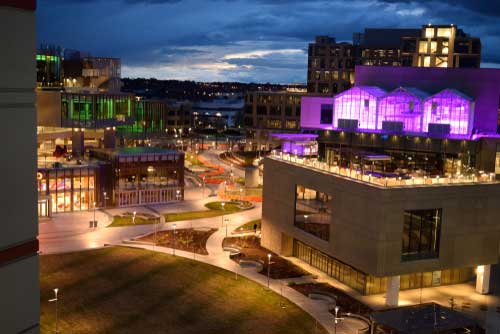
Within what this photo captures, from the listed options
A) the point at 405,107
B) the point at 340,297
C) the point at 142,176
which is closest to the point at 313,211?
the point at 340,297

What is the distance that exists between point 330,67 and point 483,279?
106m

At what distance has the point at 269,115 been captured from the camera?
141000mm

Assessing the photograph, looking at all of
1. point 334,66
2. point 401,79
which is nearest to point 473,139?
point 401,79

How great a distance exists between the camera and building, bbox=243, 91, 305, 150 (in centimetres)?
13738

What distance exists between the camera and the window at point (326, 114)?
236 feet

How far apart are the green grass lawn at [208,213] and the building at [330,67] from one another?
248 feet

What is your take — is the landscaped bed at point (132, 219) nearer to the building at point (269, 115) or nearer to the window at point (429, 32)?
the building at point (269, 115)

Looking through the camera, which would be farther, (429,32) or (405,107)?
(429,32)

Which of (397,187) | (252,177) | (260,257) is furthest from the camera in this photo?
(252,177)

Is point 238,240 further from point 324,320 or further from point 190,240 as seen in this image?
point 324,320

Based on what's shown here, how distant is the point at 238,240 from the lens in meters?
58.4

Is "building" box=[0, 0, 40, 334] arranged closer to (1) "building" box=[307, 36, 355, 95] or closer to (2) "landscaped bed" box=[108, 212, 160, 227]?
(2) "landscaped bed" box=[108, 212, 160, 227]

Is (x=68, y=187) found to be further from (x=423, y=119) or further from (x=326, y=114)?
(x=423, y=119)

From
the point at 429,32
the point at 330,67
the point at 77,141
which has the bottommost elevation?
the point at 77,141
